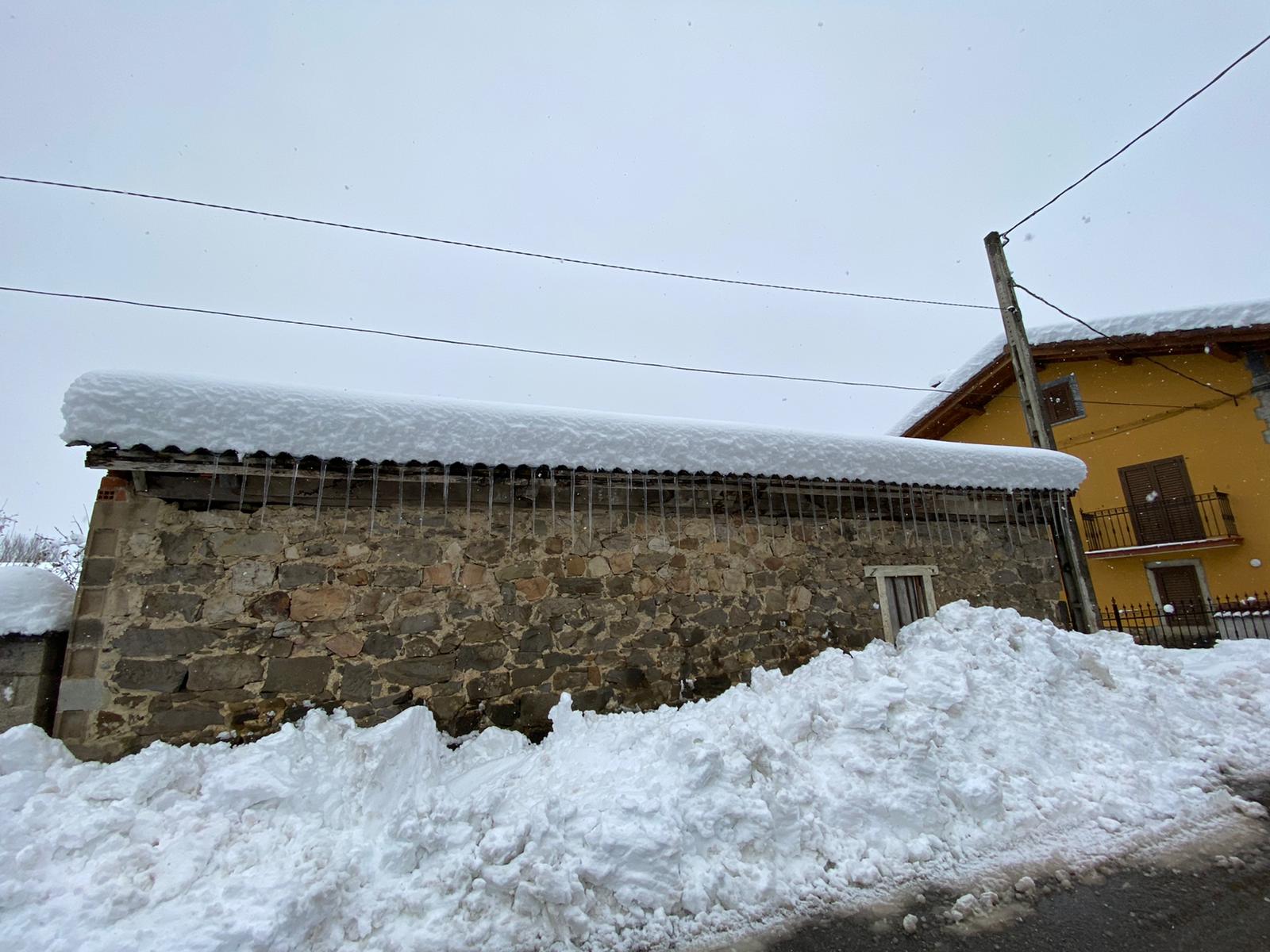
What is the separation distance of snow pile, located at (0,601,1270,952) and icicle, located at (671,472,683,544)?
1474 mm

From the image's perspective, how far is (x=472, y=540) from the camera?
444cm

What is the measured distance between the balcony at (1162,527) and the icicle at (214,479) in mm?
16982

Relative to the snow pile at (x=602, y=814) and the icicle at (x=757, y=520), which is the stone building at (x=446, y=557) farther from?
the snow pile at (x=602, y=814)

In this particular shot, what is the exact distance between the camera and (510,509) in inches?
180

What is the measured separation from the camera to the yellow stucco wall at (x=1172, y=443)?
1195 cm

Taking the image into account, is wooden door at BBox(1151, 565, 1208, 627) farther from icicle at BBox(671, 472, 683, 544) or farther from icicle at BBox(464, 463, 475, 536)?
icicle at BBox(464, 463, 475, 536)

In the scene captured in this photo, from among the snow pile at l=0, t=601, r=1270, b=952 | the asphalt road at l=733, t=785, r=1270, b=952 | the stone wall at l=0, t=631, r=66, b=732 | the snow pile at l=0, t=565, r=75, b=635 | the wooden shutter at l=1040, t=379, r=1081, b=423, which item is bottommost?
the asphalt road at l=733, t=785, r=1270, b=952

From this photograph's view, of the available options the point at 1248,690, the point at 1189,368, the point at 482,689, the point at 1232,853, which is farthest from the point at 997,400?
the point at 482,689

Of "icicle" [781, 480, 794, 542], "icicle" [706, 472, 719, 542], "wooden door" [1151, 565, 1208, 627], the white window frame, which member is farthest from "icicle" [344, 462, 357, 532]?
"wooden door" [1151, 565, 1208, 627]

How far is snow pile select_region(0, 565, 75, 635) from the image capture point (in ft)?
11.3

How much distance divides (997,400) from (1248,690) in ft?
44.7

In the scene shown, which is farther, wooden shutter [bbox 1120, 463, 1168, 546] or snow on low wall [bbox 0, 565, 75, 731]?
wooden shutter [bbox 1120, 463, 1168, 546]

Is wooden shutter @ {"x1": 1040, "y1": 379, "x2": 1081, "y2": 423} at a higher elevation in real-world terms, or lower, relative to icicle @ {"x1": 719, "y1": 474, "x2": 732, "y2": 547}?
higher

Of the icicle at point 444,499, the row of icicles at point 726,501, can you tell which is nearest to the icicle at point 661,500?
the row of icicles at point 726,501
